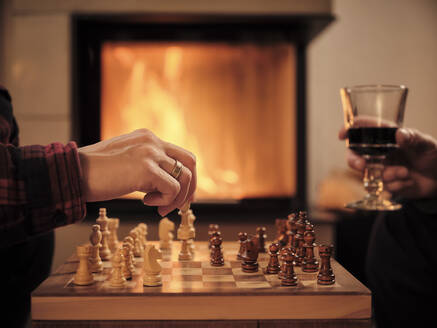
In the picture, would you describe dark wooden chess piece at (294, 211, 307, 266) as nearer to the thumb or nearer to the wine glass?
the wine glass

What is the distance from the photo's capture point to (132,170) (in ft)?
2.40

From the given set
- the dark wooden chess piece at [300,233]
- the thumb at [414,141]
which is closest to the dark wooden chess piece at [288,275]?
the dark wooden chess piece at [300,233]

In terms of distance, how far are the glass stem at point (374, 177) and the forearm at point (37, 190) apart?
0.68 metres

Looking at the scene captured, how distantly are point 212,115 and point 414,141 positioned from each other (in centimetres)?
145

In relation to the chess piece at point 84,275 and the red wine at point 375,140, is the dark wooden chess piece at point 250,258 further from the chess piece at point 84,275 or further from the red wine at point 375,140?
the red wine at point 375,140

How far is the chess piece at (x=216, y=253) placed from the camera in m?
0.91

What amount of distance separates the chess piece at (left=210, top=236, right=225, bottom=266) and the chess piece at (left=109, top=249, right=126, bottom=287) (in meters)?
0.19

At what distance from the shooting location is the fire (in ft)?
8.01

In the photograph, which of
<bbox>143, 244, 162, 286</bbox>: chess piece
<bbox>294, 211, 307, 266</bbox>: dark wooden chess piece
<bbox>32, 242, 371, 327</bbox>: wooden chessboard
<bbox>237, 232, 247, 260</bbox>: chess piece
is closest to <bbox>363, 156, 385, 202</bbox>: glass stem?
<bbox>294, 211, 307, 266</bbox>: dark wooden chess piece

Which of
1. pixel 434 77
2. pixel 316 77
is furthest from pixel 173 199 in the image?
pixel 434 77

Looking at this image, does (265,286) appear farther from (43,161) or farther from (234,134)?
(234,134)

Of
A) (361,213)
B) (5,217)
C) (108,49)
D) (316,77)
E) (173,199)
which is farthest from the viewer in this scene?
(316,77)

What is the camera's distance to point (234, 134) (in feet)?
8.15

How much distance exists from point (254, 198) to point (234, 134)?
0.34 metres
